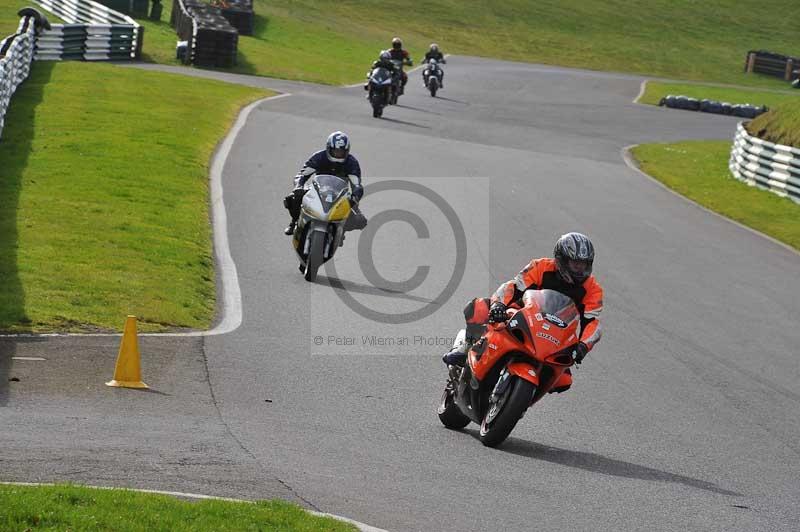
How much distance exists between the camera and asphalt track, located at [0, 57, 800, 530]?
27.0 feet

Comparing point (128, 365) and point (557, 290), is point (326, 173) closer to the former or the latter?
point (128, 365)

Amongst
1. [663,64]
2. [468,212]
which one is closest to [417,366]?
[468,212]

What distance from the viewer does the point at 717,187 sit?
29.2 metres

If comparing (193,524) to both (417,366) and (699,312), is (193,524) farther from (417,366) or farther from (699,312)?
(699,312)

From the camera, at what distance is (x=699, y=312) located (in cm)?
1650

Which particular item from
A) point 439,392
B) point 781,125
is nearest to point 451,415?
point 439,392

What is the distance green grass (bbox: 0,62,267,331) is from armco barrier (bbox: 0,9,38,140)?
1.32ft

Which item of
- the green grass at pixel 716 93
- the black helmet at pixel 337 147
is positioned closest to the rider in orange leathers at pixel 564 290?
the black helmet at pixel 337 147

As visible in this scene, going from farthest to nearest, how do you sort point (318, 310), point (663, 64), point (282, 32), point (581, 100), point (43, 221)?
point (663, 64) → point (282, 32) → point (581, 100) → point (43, 221) → point (318, 310)

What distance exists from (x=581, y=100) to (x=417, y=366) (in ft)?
124

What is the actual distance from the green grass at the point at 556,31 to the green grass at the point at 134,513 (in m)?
46.5

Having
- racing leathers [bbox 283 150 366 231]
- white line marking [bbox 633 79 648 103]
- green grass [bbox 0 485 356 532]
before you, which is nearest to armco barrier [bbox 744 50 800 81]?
white line marking [bbox 633 79 648 103]

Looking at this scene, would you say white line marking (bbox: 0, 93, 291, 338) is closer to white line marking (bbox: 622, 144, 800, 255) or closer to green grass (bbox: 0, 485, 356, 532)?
green grass (bbox: 0, 485, 356, 532)

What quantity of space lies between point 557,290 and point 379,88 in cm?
2577
